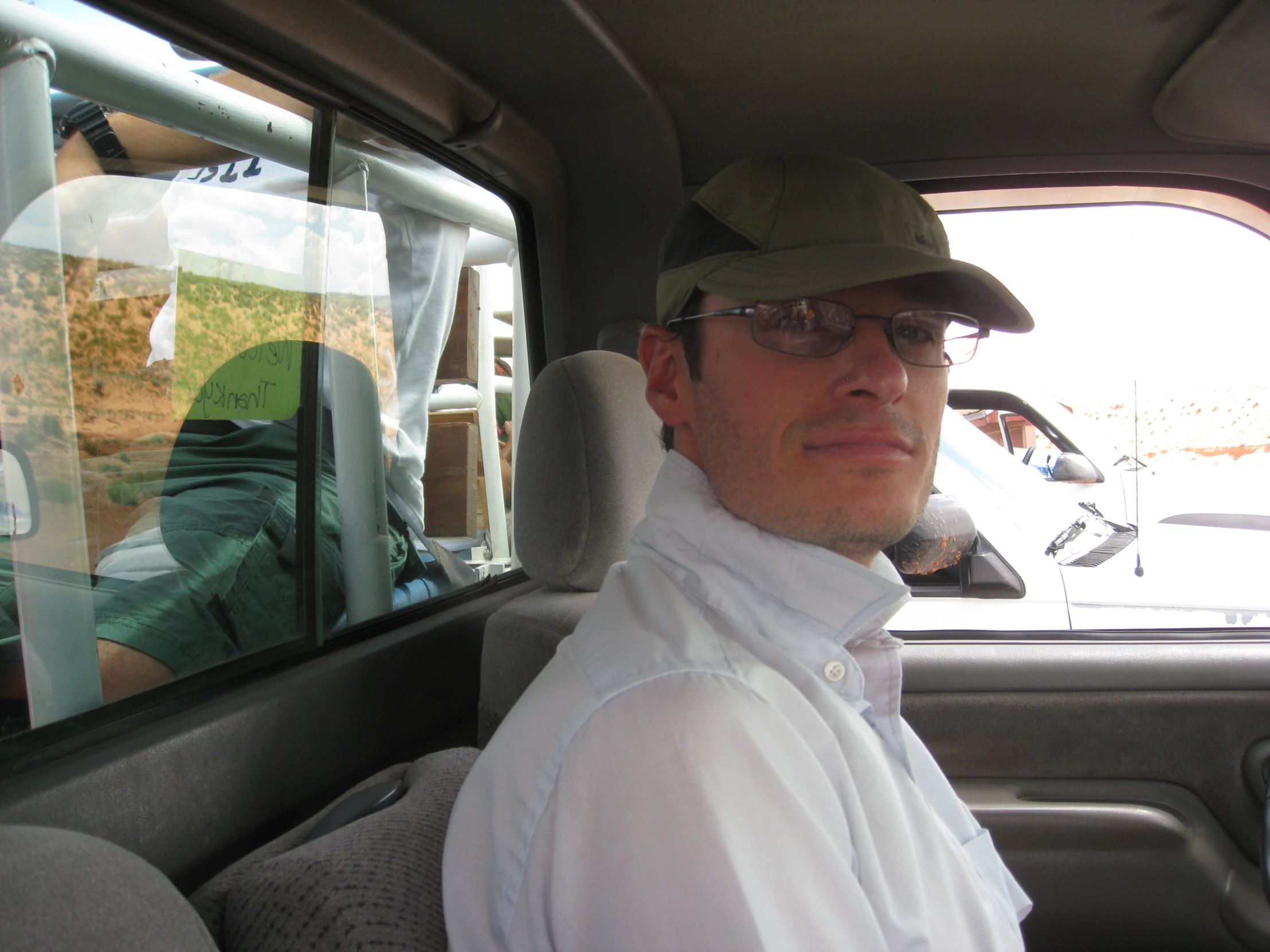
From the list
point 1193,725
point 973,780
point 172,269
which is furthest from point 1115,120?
point 172,269

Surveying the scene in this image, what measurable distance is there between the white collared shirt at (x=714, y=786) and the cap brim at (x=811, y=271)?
309 millimetres

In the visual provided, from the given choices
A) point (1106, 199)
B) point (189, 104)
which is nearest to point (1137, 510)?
point (1106, 199)

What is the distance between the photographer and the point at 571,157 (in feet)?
7.54

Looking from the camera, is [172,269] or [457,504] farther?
[457,504]

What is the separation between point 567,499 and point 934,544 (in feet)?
3.67

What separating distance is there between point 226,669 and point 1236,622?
2.31m

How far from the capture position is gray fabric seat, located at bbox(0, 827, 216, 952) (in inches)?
26.9

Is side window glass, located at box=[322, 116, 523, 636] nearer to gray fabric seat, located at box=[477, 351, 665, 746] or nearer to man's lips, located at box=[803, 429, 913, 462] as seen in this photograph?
gray fabric seat, located at box=[477, 351, 665, 746]

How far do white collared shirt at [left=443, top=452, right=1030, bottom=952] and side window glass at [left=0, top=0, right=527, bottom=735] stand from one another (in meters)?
Answer: 0.69

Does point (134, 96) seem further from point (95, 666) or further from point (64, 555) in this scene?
point (95, 666)

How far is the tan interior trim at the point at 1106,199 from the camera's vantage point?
2320 mm

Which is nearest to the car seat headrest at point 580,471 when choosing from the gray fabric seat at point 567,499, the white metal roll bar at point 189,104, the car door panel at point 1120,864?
the gray fabric seat at point 567,499

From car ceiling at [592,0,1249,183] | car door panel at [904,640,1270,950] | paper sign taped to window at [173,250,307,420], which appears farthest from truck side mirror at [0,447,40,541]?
car door panel at [904,640,1270,950]

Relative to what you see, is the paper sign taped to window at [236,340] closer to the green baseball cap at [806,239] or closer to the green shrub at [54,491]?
the green shrub at [54,491]
